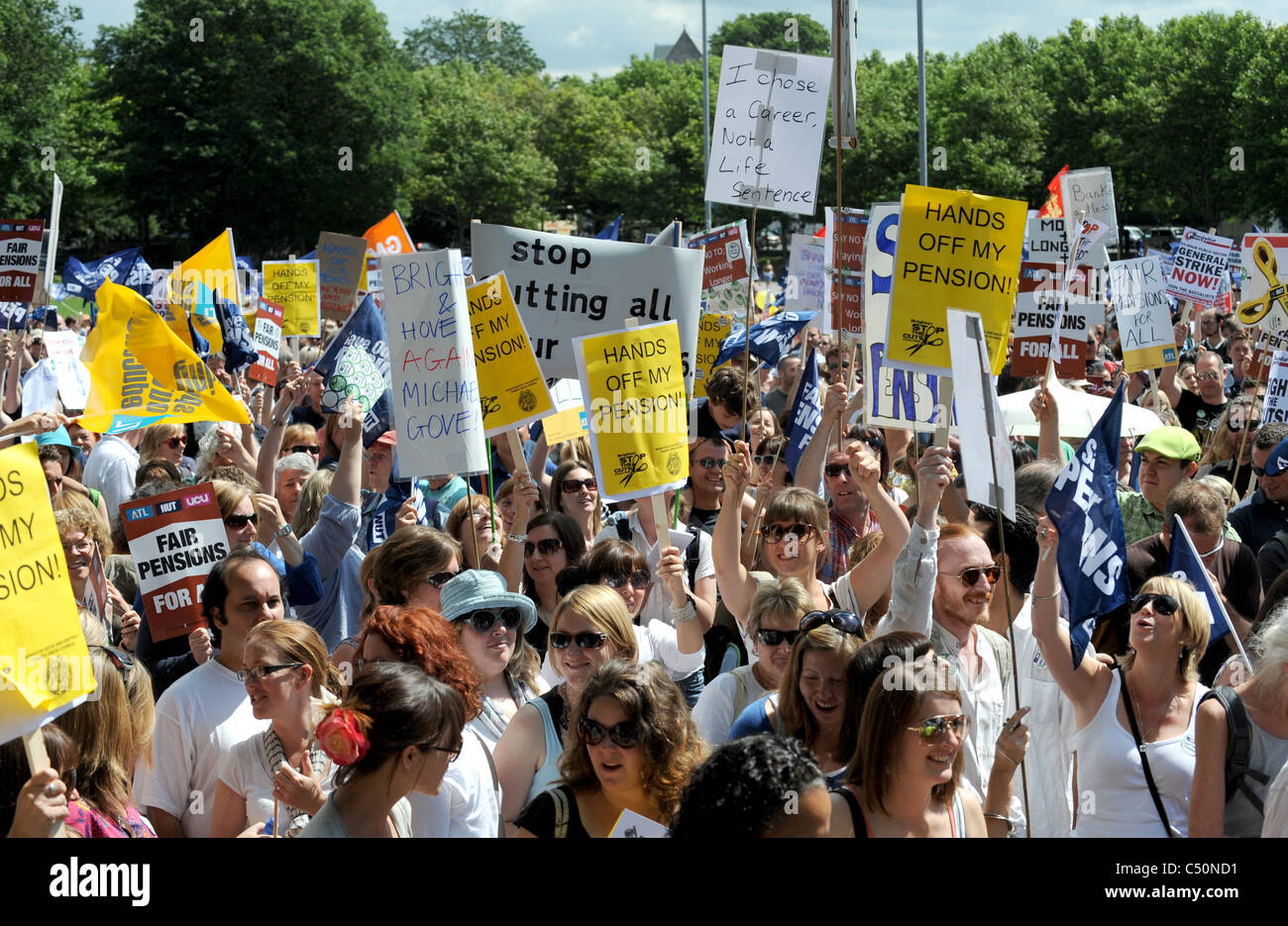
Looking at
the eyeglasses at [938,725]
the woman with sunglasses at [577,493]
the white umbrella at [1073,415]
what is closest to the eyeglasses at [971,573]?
the eyeglasses at [938,725]

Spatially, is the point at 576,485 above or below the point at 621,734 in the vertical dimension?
above

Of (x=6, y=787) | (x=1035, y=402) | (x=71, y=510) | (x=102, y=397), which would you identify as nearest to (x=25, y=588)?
(x=6, y=787)

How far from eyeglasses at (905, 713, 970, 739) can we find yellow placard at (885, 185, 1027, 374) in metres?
2.64

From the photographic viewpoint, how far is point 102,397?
785 cm

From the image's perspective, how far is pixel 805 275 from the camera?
677 inches

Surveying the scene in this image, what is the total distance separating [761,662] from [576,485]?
2.53 m

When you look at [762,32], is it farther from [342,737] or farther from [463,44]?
[342,737]

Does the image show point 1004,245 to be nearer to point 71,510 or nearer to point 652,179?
point 71,510

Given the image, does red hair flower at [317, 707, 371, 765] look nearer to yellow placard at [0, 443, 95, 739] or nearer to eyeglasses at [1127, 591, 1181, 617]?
yellow placard at [0, 443, 95, 739]

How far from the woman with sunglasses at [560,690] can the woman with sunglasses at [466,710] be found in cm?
9

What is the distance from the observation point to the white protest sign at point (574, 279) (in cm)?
739

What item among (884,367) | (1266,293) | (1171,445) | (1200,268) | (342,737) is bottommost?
(342,737)

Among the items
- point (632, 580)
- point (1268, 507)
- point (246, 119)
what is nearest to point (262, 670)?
point (632, 580)

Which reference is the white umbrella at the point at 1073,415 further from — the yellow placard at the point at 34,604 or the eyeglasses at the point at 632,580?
the yellow placard at the point at 34,604
